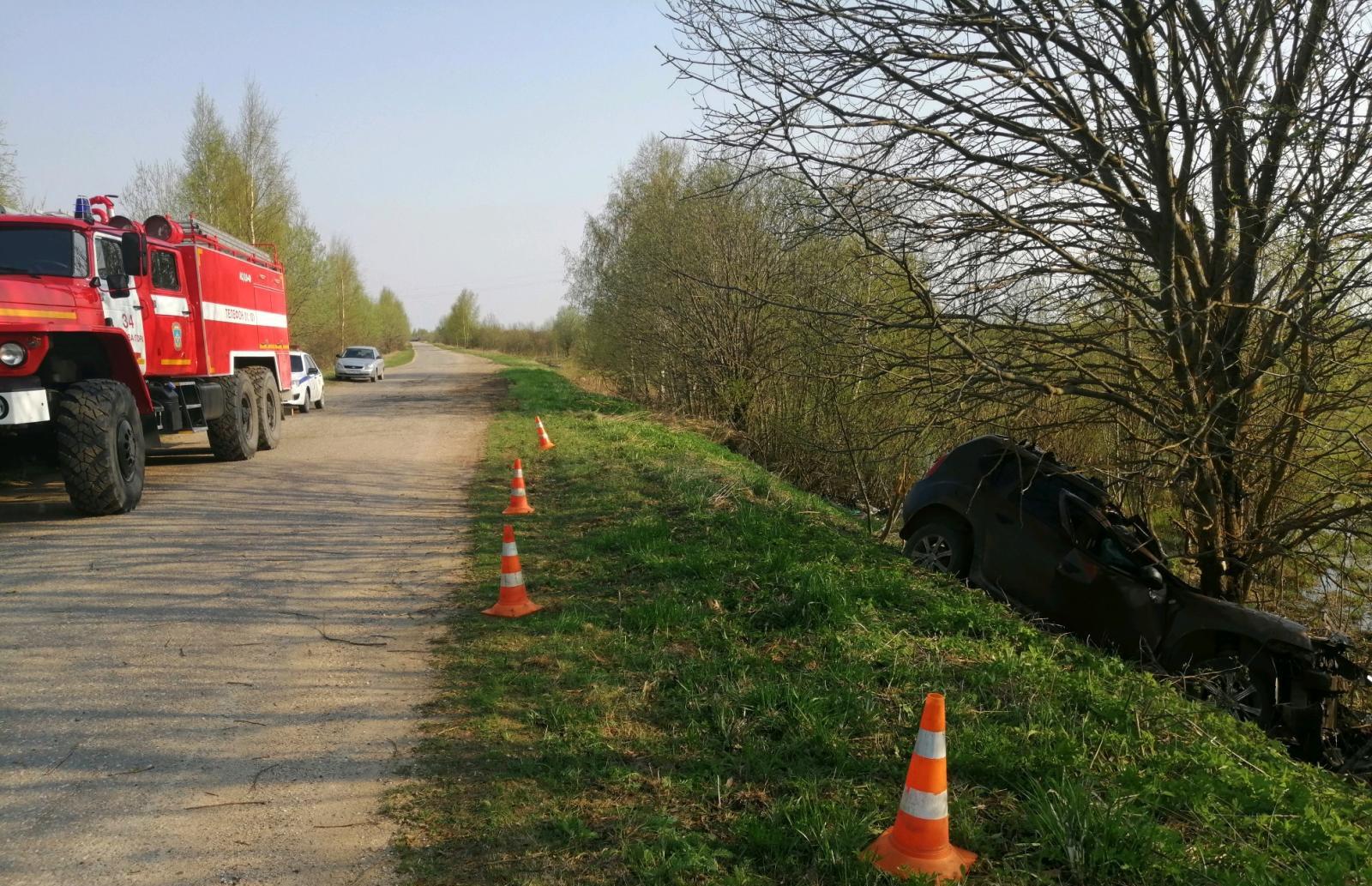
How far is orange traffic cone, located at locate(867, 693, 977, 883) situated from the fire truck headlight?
8693mm

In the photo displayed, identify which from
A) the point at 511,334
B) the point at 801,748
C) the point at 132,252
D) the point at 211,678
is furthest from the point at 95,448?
the point at 511,334

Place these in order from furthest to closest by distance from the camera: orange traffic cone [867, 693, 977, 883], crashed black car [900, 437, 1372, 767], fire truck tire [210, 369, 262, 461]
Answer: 1. fire truck tire [210, 369, 262, 461]
2. crashed black car [900, 437, 1372, 767]
3. orange traffic cone [867, 693, 977, 883]

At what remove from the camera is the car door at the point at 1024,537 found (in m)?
6.79

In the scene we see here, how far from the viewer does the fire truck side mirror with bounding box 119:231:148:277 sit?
370 inches

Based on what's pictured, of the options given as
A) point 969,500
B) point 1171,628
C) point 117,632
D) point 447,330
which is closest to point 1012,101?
point 969,500

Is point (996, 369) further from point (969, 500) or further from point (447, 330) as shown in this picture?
point (447, 330)

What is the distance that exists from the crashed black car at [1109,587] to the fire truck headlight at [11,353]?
8429 mm

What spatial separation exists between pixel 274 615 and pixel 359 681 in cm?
141

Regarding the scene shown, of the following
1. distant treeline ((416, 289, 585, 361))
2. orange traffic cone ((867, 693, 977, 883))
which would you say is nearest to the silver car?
distant treeline ((416, 289, 585, 361))

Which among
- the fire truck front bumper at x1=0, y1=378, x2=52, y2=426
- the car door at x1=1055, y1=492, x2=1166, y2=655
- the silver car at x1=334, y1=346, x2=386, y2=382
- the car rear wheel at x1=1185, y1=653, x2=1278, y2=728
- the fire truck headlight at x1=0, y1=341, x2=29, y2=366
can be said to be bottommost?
the car rear wheel at x1=1185, y1=653, x2=1278, y2=728

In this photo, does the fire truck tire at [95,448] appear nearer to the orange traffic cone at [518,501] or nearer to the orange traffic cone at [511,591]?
the orange traffic cone at [518,501]

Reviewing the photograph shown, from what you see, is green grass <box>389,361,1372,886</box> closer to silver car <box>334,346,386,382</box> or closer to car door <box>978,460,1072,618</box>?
car door <box>978,460,1072,618</box>

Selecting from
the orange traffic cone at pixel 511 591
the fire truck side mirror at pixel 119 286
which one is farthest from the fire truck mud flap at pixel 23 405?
the orange traffic cone at pixel 511 591

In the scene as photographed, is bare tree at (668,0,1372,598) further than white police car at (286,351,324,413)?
No
